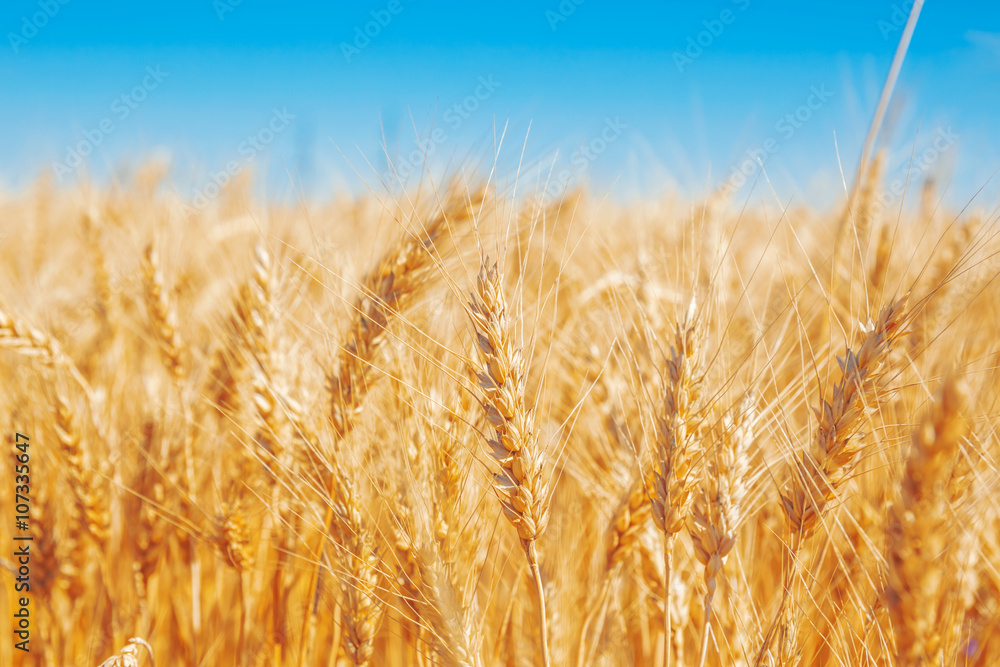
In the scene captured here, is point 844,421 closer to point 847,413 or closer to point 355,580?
point 847,413

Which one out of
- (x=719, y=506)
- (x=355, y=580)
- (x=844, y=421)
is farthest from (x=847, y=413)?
(x=355, y=580)

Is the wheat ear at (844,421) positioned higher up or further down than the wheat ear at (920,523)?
higher up

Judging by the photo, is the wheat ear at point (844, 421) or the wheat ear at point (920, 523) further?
the wheat ear at point (844, 421)

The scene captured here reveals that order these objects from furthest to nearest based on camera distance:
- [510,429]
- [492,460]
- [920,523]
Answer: [492,460] < [510,429] < [920,523]

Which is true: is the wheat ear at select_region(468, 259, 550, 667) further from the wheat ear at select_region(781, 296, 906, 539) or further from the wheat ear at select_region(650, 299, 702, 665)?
the wheat ear at select_region(781, 296, 906, 539)

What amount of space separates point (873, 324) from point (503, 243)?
67 centimetres

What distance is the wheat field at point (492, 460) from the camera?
2.81 feet

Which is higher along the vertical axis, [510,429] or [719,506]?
[510,429]

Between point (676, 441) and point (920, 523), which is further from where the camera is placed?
point (676, 441)

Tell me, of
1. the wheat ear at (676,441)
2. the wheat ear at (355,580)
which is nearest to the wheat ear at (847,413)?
the wheat ear at (676,441)

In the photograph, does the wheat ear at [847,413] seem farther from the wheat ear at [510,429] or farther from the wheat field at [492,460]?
the wheat ear at [510,429]

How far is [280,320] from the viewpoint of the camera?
1.44 metres

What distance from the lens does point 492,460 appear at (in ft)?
3.09

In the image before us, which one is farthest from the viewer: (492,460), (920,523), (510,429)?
(492,460)
